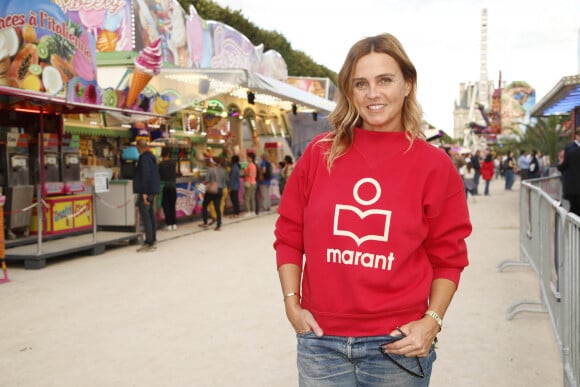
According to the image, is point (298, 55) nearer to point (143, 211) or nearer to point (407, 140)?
point (143, 211)

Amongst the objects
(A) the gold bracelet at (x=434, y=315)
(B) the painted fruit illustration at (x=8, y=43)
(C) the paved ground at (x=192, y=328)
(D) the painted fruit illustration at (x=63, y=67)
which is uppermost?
(B) the painted fruit illustration at (x=8, y=43)

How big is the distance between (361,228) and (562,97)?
12.3m

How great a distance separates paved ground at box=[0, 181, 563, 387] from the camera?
4410 millimetres

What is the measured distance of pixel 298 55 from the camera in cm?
4938

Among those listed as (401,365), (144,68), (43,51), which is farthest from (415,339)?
(144,68)

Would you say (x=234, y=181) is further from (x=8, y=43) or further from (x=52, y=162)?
(x=8, y=43)

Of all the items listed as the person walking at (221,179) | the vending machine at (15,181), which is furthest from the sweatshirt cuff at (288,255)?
the person walking at (221,179)

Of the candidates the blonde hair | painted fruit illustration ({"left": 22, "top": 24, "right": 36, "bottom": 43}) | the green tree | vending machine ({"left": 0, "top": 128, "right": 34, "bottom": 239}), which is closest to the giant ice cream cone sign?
vending machine ({"left": 0, "top": 128, "right": 34, "bottom": 239})

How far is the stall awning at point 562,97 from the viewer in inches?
432

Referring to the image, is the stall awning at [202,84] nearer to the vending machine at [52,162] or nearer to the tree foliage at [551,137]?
the vending machine at [52,162]

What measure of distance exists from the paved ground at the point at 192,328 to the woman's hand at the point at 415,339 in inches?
99.5

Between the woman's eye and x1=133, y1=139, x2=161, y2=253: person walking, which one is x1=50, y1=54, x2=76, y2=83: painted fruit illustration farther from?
the woman's eye

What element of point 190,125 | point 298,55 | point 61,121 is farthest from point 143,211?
point 298,55

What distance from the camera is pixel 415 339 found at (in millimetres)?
1814
